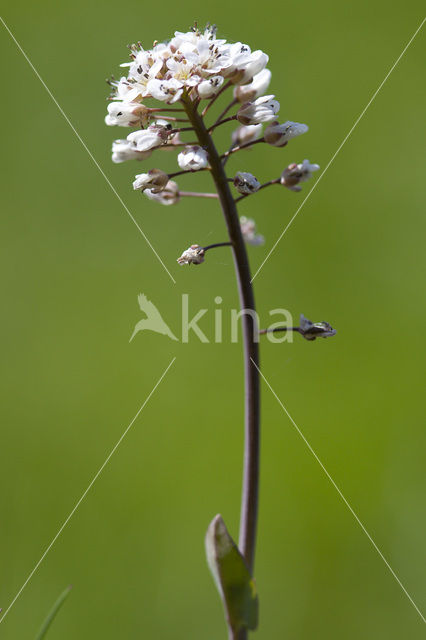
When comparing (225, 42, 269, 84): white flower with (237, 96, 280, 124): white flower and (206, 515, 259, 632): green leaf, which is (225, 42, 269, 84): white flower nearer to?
(237, 96, 280, 124): white flower

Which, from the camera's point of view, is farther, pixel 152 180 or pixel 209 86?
pixel 152 180

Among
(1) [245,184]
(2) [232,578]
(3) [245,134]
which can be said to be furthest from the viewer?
(3) [245,134]

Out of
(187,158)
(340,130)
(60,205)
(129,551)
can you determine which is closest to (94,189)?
(60,205)

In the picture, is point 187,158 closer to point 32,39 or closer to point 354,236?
point 354,236

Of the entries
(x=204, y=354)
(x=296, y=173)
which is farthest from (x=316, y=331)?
(x=204, y=354)

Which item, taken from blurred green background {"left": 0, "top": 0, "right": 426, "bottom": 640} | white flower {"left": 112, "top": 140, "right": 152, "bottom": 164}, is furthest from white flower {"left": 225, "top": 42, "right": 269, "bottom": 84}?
blurred green background {"left": 0, "top": 0, "right": 426, "bottom": 640}

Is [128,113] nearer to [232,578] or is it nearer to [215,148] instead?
[215,148]
